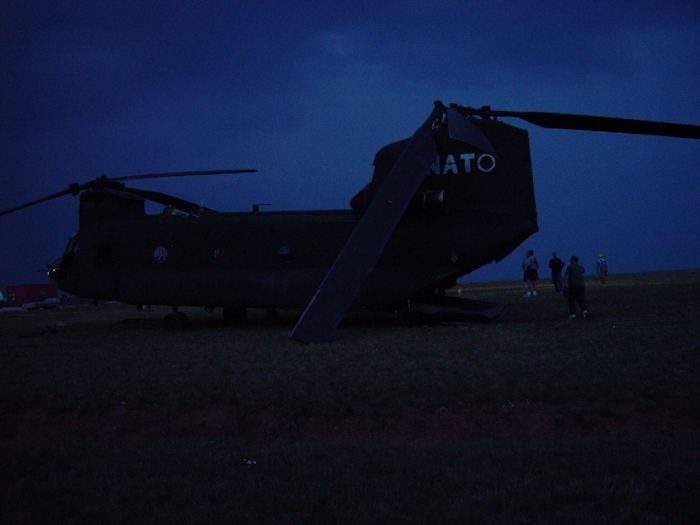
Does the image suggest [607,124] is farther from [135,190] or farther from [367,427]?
[135,190]

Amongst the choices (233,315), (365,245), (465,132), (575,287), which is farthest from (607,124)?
(233,315)

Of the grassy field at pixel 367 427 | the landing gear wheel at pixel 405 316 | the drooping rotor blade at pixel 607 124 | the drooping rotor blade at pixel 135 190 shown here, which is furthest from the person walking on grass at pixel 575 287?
the drooping rotor blade at pixel 135 190

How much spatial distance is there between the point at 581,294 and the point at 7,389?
13541 millimetres

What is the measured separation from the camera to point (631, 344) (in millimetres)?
11547

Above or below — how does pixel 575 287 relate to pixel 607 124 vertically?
below

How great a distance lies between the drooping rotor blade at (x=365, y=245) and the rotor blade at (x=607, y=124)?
8.39 ft

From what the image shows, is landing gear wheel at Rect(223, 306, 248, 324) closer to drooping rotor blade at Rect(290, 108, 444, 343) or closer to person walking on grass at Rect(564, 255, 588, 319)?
drooping rotor blade at Rect(290, 108, 444, 343)

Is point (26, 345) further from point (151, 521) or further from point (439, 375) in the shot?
point (151, 521)

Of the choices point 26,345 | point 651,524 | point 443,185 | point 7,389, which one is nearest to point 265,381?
point 7,389

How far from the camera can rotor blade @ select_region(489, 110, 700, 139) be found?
13.4 m

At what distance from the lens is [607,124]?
14078 mm

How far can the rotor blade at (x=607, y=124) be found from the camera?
44.1ft

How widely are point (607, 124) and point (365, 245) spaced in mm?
6334

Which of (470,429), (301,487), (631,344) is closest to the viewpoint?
(301,487)
